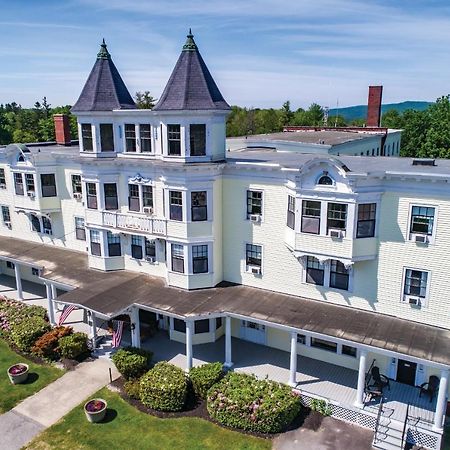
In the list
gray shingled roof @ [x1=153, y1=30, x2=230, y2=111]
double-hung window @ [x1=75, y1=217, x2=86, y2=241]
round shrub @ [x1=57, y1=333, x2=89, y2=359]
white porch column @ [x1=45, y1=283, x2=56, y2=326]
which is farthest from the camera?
double-hung window @ [x1=75, y1=217, x2=86, y2=241]

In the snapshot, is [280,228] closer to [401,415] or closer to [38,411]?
[401,415]

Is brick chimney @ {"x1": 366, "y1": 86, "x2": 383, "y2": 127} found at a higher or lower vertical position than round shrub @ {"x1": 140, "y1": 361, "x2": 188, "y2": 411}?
higher

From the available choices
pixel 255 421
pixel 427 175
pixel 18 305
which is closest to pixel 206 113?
pixel 427 175

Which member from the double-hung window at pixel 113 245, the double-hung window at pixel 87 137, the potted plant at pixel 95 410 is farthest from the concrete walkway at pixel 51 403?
the double-hung window at pixel 87 137

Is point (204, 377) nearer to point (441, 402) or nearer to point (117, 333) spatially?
point (117, 333)

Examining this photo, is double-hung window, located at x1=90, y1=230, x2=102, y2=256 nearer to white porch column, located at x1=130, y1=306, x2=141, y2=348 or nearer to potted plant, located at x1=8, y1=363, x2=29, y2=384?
white porch column, located at x1=130, y1=306, x2=141, y2=348

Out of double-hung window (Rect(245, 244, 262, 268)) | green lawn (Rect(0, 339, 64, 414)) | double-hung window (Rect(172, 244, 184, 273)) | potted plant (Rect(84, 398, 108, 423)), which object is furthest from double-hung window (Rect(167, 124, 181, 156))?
green lawn (Rect(0, 339, 64, 414))
